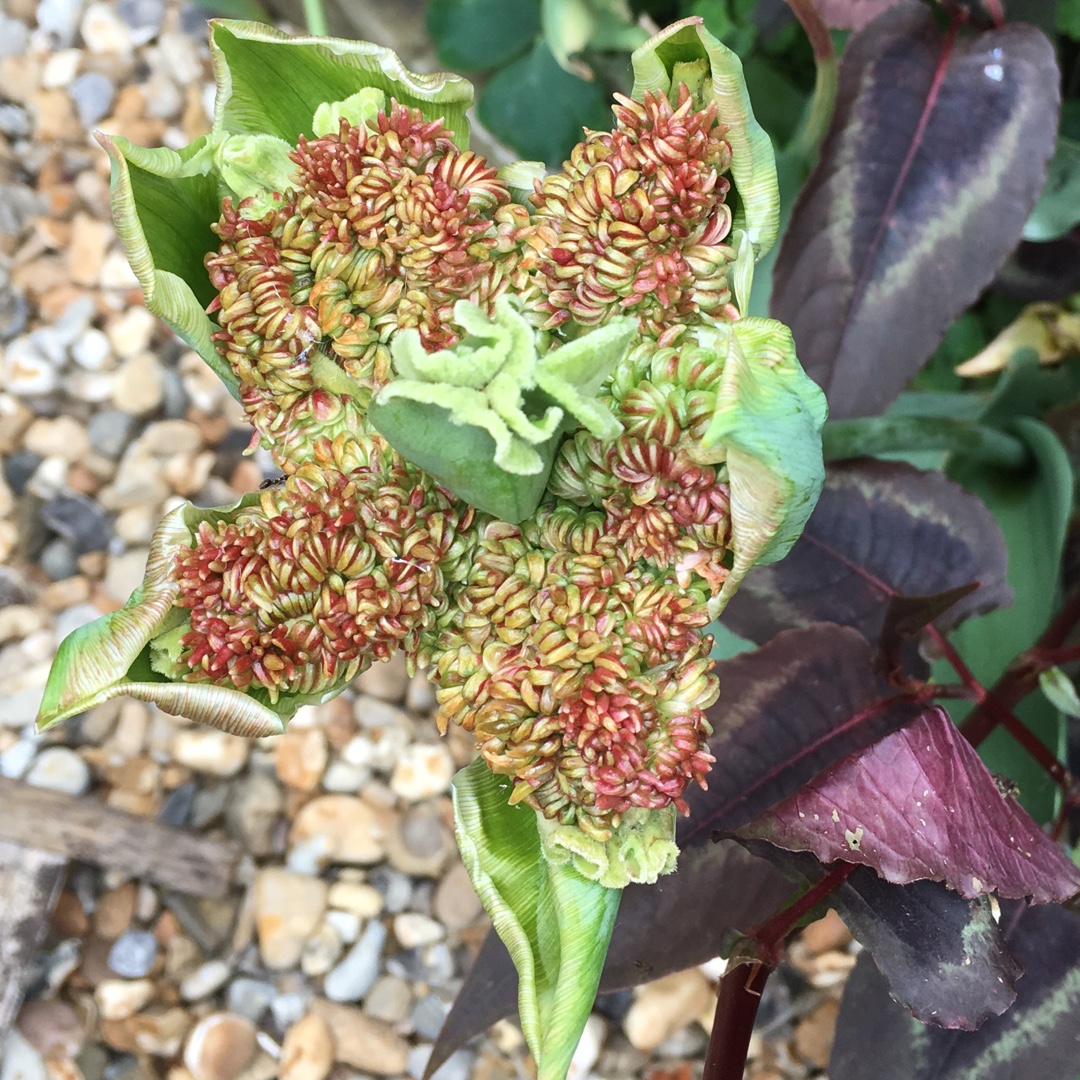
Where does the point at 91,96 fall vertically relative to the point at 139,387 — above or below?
above

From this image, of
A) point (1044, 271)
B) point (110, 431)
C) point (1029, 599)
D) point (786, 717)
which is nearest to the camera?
point (786, 717)

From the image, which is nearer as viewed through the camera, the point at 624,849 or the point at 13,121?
the point at 624,849

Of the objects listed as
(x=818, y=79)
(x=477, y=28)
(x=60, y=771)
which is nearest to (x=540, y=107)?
(x=477, y=28)

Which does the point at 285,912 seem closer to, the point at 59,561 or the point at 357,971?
the point at 357,971

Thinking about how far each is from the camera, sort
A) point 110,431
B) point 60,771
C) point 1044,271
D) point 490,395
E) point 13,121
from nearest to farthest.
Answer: point 490,395, point 1044,271, point 60,771, point 110,431, point 13,121

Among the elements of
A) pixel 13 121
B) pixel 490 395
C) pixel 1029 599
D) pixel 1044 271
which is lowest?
pixel 13 121
